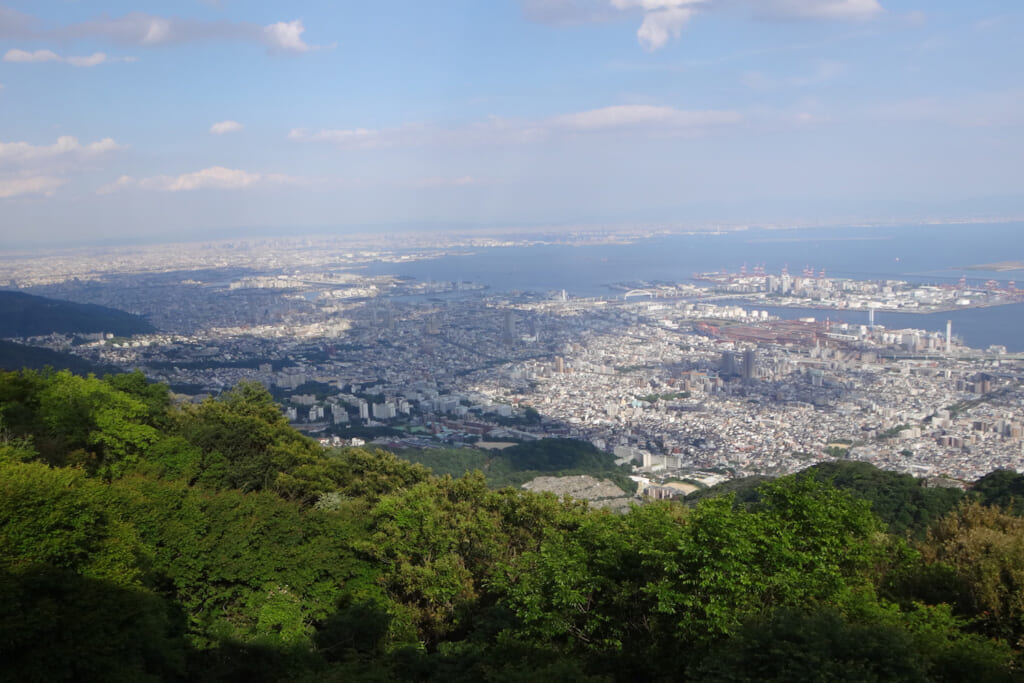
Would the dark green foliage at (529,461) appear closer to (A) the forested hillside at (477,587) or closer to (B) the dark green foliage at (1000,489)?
(B) the dark green foliage at (1000,489)

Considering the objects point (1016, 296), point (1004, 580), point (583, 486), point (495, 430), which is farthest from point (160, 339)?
point (1016, 296)

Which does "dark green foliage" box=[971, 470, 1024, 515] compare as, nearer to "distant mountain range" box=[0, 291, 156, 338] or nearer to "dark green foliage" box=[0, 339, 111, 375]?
"dark green foliage" box=[0, 339, 111, 375]

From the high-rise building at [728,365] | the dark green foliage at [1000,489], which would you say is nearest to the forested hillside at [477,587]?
the dark green foliage at [1000,489]

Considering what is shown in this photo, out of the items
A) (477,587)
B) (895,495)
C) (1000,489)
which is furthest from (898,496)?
(477,587)

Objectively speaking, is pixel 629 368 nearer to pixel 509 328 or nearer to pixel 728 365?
pixel 728 365

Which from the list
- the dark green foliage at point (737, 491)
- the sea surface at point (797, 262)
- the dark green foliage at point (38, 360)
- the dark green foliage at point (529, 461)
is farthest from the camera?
the sea surface at point (797, 262)

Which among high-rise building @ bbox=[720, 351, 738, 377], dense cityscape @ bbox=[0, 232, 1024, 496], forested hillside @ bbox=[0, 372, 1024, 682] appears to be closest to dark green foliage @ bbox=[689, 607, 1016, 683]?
forested hillside @ bbox=[0, 372, 1024, 682]
